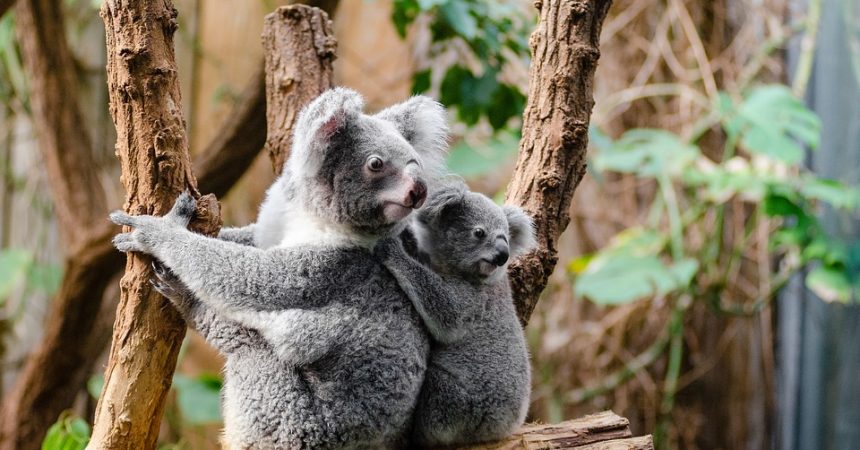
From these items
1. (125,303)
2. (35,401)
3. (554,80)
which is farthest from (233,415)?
(35,401)

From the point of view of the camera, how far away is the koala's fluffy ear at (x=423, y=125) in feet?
9.02

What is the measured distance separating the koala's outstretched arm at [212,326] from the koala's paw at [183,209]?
0.59ft

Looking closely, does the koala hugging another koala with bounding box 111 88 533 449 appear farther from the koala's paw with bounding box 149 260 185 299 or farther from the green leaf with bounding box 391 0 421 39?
the green leaf with bounding box 391 0 421 39

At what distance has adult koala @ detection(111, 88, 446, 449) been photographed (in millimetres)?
2336

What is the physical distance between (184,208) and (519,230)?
112 cm

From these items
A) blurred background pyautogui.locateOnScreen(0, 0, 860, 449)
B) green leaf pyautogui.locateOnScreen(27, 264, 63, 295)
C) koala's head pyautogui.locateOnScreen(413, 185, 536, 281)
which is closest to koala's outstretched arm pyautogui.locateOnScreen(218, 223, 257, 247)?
koala's head pyautogui.locateOnScreen(413, 185, 536, 281)

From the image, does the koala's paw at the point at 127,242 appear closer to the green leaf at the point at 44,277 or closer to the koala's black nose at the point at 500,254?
the koala's black nose at the point at 500,254

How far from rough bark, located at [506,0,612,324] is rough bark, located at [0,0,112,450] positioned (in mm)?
2150

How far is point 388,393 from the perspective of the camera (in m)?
2.45

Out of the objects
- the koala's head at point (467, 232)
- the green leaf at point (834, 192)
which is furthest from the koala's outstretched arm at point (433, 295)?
the green leaf at point (834, 192)

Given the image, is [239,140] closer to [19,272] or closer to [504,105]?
[504,105]

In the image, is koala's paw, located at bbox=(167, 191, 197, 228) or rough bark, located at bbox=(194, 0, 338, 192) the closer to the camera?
koala's paw, located at bbox=(167, 191, 197, 228)

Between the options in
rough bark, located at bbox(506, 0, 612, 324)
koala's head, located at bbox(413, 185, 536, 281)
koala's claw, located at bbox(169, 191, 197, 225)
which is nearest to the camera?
koala's claw, located at bbox(169, 191, 197, 225)

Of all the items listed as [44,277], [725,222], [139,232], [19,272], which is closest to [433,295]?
[139,232]
